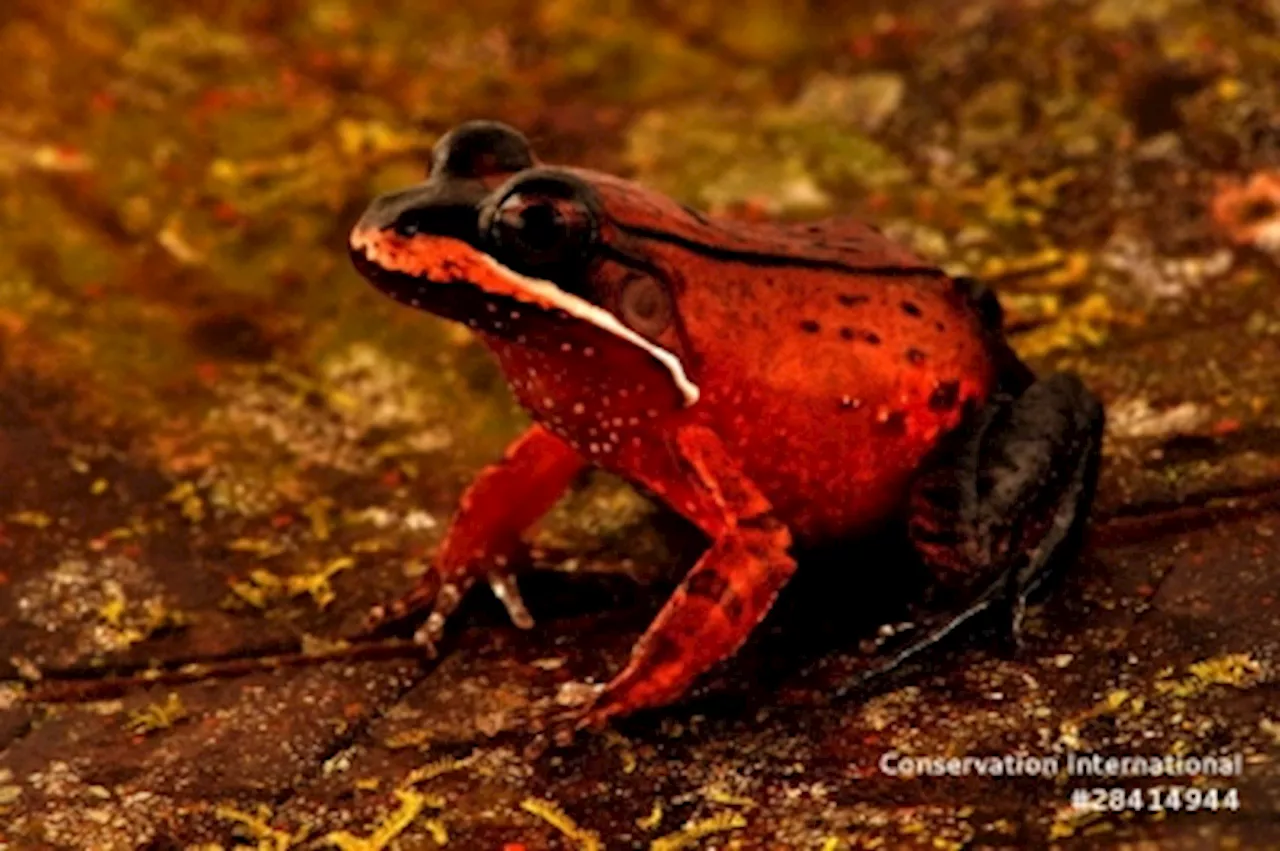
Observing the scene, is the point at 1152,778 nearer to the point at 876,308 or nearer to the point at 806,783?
the point at 806,783

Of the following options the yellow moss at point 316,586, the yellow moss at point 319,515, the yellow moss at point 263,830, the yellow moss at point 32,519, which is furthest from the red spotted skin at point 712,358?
the yellow moss at point 32,519

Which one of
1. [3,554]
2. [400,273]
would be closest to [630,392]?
[400,273]

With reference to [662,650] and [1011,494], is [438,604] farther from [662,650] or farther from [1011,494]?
[1011,494]

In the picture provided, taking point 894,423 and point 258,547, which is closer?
point 894,423

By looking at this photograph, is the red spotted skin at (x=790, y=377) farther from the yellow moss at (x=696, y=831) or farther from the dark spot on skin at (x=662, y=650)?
the yellow moss at (x=696, y=831)

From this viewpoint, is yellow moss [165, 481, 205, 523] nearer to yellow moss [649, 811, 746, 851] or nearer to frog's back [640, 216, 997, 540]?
frog's back [640, 216, 997, 540]

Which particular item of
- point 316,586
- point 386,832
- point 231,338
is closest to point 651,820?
point 386,832

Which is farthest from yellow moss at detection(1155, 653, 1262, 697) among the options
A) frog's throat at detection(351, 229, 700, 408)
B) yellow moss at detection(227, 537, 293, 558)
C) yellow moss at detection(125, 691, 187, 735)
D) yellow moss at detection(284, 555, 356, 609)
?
yellow moss at detection(227, 537, 293, 558)
